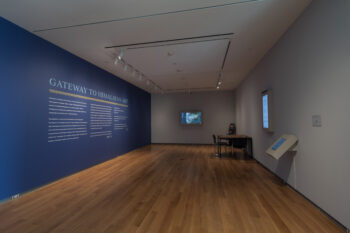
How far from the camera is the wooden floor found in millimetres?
2020

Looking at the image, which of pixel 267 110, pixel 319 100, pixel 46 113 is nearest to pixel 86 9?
pixel 46 113

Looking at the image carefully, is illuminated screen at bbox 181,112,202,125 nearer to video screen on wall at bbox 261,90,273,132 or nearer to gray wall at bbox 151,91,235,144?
gray wall at bbox 151,91,235,144

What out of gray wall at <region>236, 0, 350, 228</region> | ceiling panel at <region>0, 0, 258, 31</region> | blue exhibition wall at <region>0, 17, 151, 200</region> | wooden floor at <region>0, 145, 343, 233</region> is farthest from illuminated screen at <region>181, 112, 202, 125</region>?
ceiling panel at <region>0, 0, 258, 31</region>

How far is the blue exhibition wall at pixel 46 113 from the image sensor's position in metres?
2.89

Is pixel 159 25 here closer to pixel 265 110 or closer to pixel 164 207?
pixel 164 207

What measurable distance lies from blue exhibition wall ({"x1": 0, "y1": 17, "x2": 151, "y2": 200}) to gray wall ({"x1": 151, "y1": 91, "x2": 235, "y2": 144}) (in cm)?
449

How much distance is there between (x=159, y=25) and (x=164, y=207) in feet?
10.4

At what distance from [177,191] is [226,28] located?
330 cm

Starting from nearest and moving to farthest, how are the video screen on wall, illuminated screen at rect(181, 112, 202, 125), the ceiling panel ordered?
the ceiling panel
the video screen on wall
illuminated screen at rect(181, 112, 202, 125)

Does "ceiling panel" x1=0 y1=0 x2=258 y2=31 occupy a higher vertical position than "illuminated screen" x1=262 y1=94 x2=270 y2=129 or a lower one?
higher

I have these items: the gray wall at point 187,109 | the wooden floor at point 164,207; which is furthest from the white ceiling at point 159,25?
the gray wall at point 187,109

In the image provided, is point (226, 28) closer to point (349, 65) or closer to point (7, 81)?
point (349, 65)

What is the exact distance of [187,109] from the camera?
9820mm

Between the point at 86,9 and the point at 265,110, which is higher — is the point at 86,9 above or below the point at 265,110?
above
